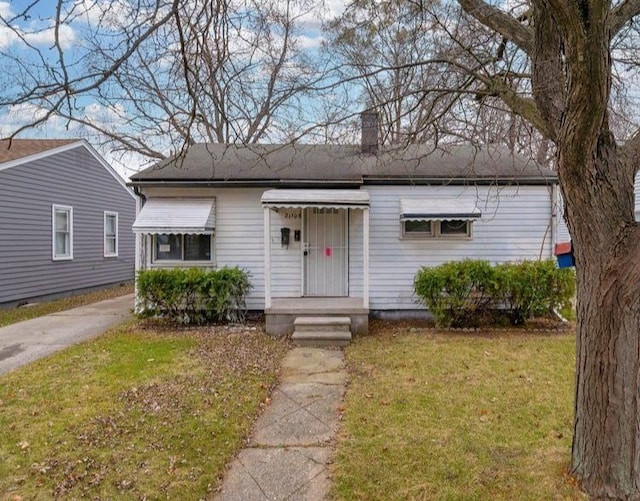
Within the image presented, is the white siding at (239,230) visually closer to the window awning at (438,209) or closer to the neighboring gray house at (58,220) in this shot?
the window awning at (438,209)

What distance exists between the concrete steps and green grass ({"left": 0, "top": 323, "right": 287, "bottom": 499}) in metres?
0.69

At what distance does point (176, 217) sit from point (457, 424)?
6750mm

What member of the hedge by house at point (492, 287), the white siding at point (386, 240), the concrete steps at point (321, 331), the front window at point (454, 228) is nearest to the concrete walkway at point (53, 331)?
the white siding at point (386, 240)

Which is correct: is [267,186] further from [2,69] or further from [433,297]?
[2,69]

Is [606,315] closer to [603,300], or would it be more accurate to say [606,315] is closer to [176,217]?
[603,300]

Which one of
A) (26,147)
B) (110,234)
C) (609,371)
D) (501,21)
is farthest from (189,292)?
(110,234)

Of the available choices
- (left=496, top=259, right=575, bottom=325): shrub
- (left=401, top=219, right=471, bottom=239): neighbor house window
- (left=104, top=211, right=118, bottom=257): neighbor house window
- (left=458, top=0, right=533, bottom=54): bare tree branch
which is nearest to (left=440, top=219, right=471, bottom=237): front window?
(left=401, top=219, right=471, bottom=239): neighbor house window

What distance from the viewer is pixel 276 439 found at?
3.84 meters

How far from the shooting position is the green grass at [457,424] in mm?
3053

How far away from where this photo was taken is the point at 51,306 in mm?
11477

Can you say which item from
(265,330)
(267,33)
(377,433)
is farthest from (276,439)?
(265,330)

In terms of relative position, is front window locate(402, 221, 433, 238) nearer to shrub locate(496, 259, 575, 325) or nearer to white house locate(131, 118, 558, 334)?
white house locate(131, 118, 558, 334)

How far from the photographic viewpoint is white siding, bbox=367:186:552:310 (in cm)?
918

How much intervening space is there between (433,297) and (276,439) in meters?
4.94
